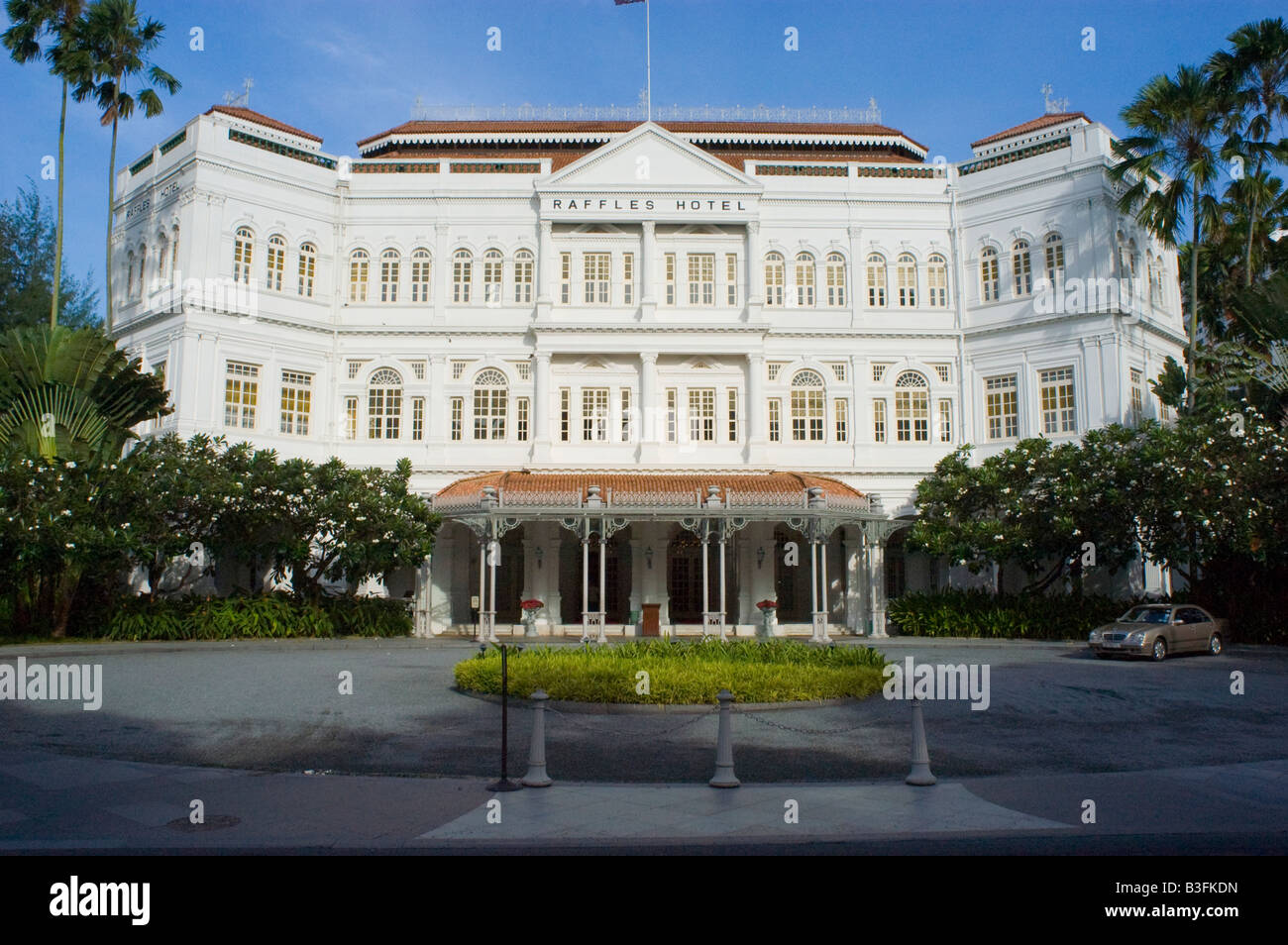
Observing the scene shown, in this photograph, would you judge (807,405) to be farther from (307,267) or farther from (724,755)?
(724,755)

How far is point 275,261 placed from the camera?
32.0m

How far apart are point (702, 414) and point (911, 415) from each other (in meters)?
6.93

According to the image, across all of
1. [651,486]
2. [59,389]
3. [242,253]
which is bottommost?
[651,486]

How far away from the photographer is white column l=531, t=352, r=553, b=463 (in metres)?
31.6

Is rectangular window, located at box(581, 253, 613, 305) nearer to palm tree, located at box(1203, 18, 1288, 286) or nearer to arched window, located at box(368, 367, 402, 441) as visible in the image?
arched window, located at box(368, 367, 402, 441)

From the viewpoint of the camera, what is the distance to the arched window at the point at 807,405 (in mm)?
32750

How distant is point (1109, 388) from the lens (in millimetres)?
30094

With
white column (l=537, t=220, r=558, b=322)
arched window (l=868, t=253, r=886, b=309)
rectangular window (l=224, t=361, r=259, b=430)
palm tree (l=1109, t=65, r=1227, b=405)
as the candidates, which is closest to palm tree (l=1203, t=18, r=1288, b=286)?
palm tree (l=1109, t=65, r=1227, b=405)

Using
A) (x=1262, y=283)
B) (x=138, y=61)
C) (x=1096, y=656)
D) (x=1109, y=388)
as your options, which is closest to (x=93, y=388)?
(x=138, y=61)

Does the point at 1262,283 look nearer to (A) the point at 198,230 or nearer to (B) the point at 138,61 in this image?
(A) the point at 198,230

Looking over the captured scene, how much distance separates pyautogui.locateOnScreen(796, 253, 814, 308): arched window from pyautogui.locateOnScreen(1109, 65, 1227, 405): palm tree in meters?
9.41

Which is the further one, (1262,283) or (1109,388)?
(1109,388)

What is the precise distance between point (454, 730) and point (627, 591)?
746 inches

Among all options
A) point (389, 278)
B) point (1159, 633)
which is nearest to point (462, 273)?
point (389, 278)
